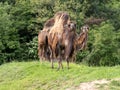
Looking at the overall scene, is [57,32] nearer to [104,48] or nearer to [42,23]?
[104,48]

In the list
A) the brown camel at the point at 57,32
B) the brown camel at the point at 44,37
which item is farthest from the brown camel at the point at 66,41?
the brown camel at the point at 44,37

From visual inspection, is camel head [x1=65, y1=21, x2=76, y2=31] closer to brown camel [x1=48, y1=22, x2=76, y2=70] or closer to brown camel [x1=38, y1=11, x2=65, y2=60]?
brown camel [x1=48, y1=22, x2=76, y2=70]

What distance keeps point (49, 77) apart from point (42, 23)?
18.8m

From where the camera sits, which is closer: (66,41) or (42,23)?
(66,41)

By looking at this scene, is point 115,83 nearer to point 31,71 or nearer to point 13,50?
point 31,71

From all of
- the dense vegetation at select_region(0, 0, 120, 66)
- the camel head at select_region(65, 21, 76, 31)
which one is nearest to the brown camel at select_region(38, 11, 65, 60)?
the camel head at select_region(65, 21, 76, 31)

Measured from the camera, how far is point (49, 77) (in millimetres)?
11570

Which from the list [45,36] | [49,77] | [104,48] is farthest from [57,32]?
[104,48]

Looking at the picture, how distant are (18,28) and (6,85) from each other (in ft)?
63.8

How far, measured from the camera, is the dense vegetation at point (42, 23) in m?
27.5

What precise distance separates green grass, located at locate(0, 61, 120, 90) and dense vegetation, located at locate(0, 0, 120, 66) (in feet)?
42.8

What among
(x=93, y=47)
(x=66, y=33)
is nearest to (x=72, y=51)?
(x=66, y=33)

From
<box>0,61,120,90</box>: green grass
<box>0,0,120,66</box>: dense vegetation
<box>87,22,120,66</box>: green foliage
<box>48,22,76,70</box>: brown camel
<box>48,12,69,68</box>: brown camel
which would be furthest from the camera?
<box>0,0,120,66</box>: dense vegetation

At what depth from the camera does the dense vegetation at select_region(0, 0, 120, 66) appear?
2748cm
